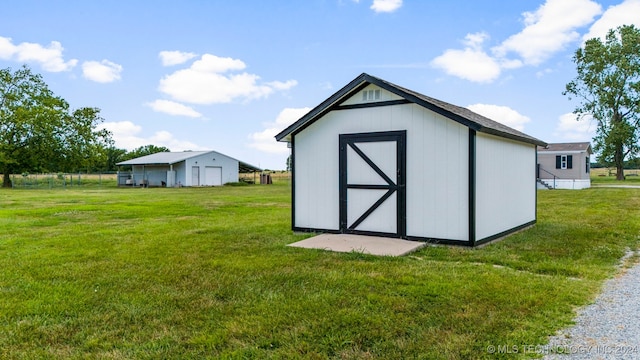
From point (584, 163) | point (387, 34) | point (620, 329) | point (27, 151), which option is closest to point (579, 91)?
point (584, 163)

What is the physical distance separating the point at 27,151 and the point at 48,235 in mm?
29767

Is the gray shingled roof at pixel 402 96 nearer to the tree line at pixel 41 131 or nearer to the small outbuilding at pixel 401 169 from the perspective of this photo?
the small outbuilding at pixel 401 169

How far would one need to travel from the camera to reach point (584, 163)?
1085 inches

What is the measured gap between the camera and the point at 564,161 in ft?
90.6

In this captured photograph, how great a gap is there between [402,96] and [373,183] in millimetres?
1654

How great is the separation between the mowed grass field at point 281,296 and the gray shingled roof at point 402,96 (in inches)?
79.4

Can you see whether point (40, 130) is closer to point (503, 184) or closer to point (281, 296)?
point (503, 184)

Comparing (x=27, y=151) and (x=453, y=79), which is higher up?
(x=453, y=79)

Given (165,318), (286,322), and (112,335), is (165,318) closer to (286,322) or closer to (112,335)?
(112,335)

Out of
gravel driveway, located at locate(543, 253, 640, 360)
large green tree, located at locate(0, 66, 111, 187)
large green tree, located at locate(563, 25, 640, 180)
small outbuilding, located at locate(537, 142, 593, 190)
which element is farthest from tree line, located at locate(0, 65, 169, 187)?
large green tree, located at locate(563, 25, 640, 180)

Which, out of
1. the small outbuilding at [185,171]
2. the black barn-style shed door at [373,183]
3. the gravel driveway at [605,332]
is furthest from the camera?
the small outbuilding at [185,171]

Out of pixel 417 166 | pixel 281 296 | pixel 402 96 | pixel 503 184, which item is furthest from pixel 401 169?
pixel 281 296

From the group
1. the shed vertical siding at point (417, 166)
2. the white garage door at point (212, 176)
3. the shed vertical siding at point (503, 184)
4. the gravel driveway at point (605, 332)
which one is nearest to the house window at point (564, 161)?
the shed vertical siding at point (503, 184)

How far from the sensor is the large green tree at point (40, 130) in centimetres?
3194
